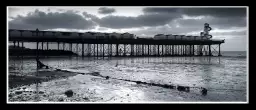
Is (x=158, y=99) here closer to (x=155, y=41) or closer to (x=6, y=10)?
(x=6, y=10)

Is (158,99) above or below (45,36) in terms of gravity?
below

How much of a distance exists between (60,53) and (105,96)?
53.9 m

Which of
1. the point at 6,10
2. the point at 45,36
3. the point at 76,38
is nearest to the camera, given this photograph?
the point at 6,10

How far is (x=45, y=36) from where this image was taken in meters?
48.0

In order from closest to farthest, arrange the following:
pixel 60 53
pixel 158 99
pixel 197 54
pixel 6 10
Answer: pixel 6 10, pixel 158 99, pixel 60 53, pixel 197 54

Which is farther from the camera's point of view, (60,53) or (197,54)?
(197,54)
